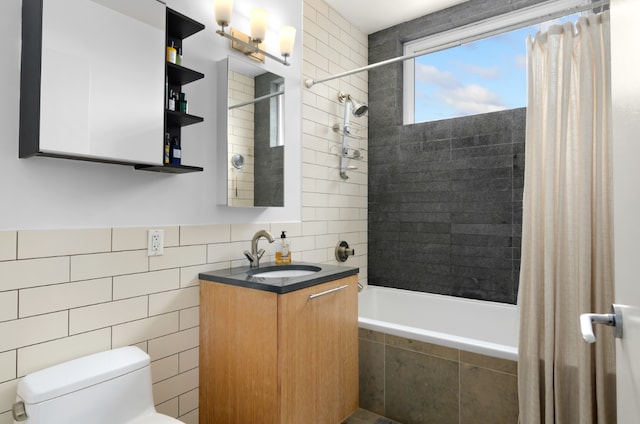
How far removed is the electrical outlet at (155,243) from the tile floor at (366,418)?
1.50m

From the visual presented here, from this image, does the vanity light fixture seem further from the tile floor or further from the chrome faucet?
the tile floor

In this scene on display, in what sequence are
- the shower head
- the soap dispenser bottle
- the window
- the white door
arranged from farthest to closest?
the shower head, the window, the soap dispenser bottle, the white door

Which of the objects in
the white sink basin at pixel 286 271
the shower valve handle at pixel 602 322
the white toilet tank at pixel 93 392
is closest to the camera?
the shower valve handle at pixel 602 322

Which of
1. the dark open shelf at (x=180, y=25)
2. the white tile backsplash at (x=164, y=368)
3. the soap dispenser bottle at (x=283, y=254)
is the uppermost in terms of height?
the dark open shelf at (x=180, y=25)

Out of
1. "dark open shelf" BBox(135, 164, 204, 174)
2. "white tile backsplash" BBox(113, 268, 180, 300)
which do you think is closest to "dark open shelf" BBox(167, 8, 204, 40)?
"dark open shelf" BBox(135, 164, 204, 174)

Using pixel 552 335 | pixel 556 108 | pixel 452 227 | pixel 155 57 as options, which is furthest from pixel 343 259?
pixel 155 57

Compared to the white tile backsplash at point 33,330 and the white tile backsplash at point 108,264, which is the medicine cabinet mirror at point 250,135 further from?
the white tile backsplash at point 33,330

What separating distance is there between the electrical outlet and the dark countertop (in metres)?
0.27

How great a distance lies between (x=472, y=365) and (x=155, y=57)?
2.15 meters

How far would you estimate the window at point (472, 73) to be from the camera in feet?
9.47

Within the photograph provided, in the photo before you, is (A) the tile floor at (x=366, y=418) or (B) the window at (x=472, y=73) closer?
(A) the tile floor at (x=366, y=418)

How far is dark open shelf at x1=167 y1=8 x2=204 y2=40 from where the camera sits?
1663 mm

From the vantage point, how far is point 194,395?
6.33 ft

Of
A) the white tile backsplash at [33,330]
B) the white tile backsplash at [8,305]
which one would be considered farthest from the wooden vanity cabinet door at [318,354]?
the white tile backsplash at [8,305]
